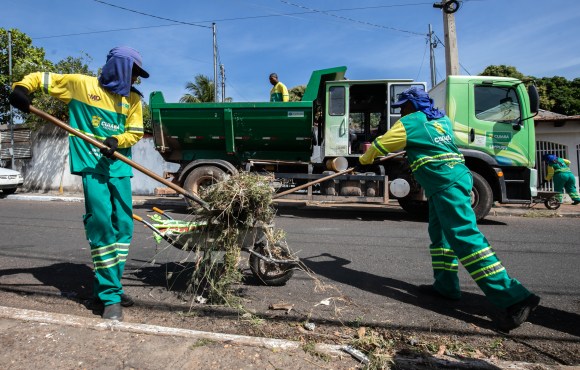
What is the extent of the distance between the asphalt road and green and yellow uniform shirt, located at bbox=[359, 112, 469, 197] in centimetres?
105

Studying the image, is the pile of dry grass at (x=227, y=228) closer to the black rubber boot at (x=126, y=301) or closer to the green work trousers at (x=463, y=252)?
the black rubber boot at (x=126, y=301)

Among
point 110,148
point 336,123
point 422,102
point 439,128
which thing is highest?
point 336,123

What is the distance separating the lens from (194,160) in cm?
841

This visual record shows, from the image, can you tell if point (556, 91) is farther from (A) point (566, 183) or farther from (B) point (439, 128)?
(B) point (439, 128)

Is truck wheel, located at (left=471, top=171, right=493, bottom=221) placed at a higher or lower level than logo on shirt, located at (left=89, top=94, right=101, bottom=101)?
lower

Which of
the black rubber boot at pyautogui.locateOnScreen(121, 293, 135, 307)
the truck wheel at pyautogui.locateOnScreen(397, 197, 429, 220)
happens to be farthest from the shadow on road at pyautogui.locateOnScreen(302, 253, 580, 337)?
the truck wheel at pyautogui.locateOnScreen(397, 197, 429, 220)

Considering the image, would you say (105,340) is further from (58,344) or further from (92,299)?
(92,299)

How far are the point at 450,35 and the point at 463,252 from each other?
9639 mm

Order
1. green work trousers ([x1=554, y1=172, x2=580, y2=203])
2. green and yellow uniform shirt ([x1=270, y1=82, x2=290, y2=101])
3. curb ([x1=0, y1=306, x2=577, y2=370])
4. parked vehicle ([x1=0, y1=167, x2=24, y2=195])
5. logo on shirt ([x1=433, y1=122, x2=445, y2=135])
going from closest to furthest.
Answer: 1. curb ([x1=0, y1=306, x2=577, y2=370])
2. logo on shirt ([x1=433, y1=122, x2=445, y2=135])
3. green and yellow uniform shirt ([x1=270, y1=82, x2=290, y2=101])
4. green work trousers ([x1=554, y1=172, x2=580, y2=203])
5. parked vehicle ([x1=0, y1=167, x2=24, y2=195])

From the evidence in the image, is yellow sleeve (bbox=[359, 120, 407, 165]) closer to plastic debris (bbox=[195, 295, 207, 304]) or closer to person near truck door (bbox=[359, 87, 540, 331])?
person near truck door (bbox=[359, 87, 540, 331])

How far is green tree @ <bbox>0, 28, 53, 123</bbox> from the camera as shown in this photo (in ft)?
45.1

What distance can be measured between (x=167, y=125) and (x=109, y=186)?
5.30m

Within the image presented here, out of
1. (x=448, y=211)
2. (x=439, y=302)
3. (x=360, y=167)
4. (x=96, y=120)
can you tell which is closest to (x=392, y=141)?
(x=448, y=211)

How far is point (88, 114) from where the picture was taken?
120 inches
